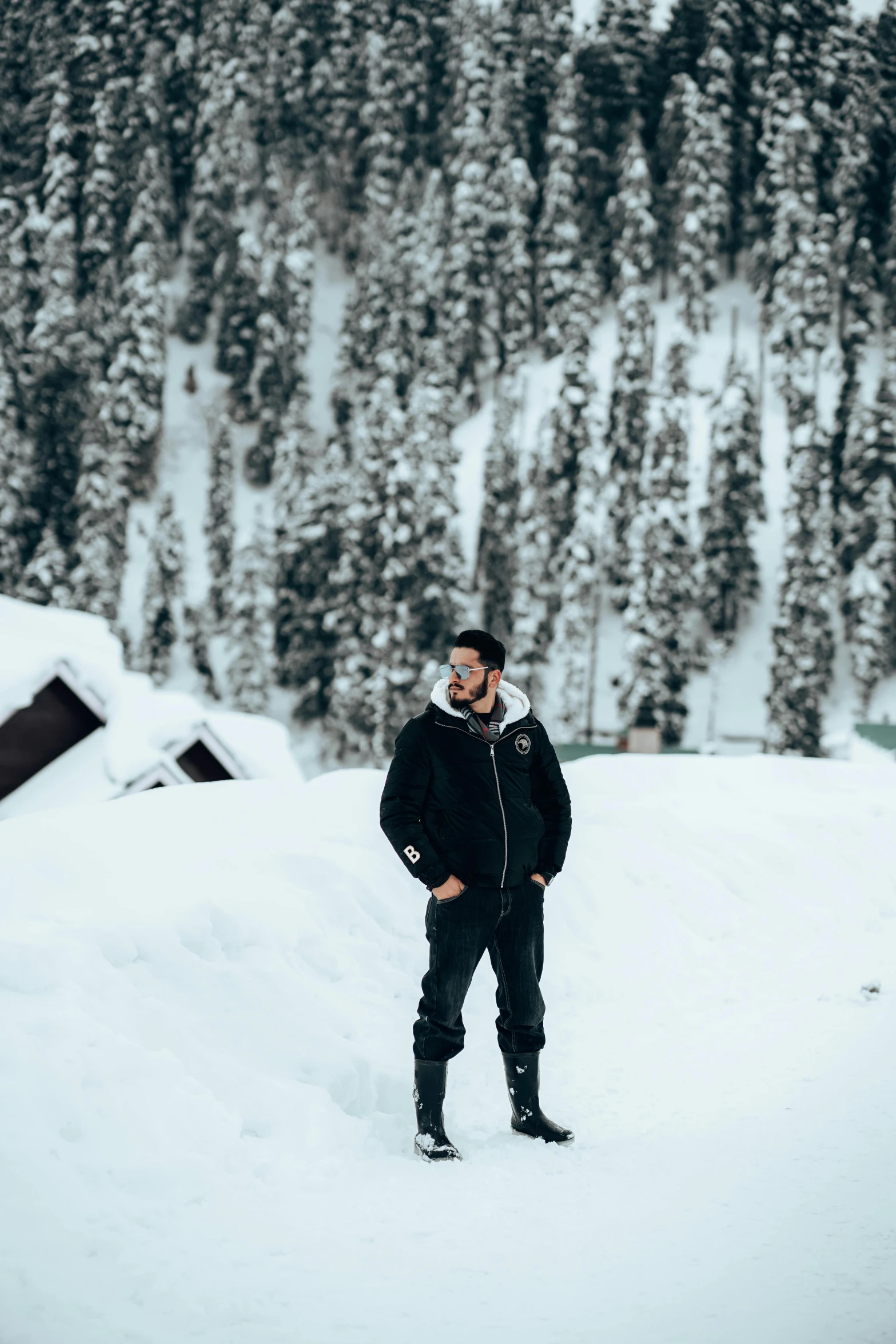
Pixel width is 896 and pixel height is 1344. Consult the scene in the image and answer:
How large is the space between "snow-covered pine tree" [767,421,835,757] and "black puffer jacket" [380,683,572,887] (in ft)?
111

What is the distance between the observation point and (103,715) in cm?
1057

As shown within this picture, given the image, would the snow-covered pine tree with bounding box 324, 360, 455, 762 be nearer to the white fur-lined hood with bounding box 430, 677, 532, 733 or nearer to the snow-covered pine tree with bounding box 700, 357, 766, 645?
the snow-covered pine tree with bounding box 700, 357, 766, 645

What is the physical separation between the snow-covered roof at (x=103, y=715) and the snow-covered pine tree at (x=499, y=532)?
102ft

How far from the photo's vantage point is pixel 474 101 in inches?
2346

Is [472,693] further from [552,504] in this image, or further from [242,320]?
[242,320]

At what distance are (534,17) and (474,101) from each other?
6.95 metres

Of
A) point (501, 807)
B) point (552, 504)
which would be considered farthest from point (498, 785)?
point (552, 504)

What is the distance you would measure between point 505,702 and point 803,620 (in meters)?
36.4

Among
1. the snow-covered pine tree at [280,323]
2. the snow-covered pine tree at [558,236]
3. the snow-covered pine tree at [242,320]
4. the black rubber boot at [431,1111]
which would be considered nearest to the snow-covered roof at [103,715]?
the black rubber boot at [431,1111]

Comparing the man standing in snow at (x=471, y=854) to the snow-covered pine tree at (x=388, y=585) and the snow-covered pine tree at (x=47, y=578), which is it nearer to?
the snow-covered pine tree at (x=388, y=585)

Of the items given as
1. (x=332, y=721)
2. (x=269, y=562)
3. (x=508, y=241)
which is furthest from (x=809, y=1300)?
(x=508, y=241)

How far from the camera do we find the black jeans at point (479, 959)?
13.6ft

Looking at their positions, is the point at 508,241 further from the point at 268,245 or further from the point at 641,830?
the point at 641,830

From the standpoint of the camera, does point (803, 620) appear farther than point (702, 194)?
No
